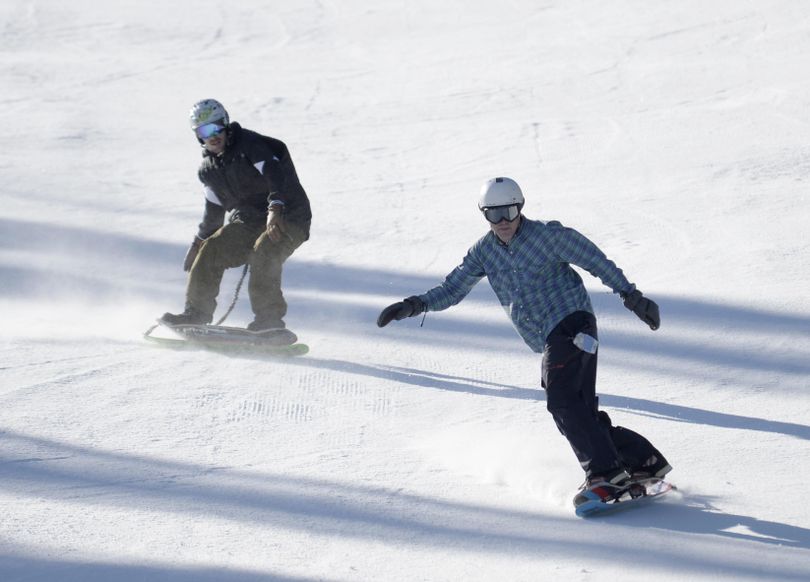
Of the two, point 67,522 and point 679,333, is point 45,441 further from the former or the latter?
point 679,333

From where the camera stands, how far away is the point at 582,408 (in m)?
5.30

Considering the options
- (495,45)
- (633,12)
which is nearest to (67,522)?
(495,45)

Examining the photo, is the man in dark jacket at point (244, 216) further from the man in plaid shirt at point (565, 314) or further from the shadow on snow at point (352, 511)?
the man in plaid shirt at point (565, 314)

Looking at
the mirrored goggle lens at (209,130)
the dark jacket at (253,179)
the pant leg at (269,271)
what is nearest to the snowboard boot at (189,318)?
the pant leg at (269,271)

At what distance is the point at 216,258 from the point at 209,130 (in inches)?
42.8

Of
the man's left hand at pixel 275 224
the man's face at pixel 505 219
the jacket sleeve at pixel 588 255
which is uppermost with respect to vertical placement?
the man's left hand at pixel 275 224

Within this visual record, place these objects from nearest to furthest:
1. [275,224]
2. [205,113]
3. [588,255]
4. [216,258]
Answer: [588,255], [205,113], [275,224], [216,258]

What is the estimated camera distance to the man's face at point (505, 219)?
17.7 feet

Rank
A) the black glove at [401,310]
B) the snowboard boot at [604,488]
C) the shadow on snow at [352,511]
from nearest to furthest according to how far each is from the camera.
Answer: the shadow on snow at [352,511]
the snowboard boot at [604,488]
the black glove at [401,310]

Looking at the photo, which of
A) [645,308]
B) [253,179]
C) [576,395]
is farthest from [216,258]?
[645,308]

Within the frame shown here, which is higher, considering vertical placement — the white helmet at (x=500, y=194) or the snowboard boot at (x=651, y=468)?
the white helmet at (x=500, y=194)

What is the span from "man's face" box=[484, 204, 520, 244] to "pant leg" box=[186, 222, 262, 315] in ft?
10.4

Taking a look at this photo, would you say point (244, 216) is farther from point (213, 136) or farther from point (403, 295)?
point (403, 295)

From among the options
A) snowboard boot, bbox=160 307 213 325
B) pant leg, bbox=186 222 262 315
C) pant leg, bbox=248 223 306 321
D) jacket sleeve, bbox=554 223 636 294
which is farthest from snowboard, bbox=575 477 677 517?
snowboard boot, bbox=160 307 213 325
